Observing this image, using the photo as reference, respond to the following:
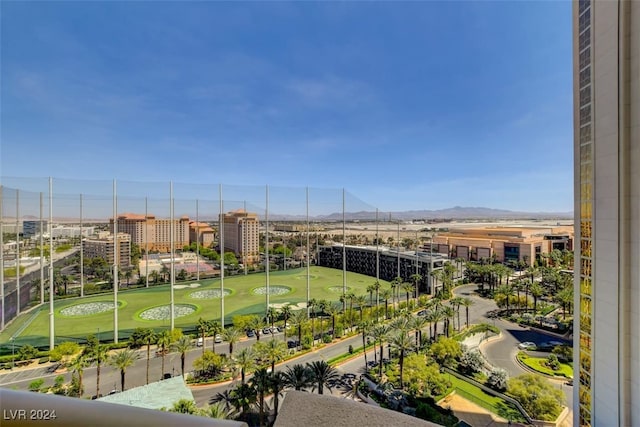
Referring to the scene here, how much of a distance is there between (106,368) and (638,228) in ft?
34.7

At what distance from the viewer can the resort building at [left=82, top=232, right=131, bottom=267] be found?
9.45 m

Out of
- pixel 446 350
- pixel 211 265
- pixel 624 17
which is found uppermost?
pixel 624 17

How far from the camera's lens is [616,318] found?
2365 mm

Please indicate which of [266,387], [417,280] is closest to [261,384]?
[266,387]

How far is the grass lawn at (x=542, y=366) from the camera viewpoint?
700 centimetres

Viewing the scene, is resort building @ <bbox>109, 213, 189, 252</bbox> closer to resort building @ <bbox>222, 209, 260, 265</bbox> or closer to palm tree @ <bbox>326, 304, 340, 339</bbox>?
resort building @ <bbox>222, 209, 260, 265</bbox>

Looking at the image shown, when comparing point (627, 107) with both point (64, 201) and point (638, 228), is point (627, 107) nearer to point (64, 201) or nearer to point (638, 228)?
point (638, 228)

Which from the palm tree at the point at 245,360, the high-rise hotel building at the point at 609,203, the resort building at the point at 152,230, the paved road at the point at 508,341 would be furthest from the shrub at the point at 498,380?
the resort building at the point at 152,230

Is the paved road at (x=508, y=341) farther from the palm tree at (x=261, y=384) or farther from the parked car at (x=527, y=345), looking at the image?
the palm tree at (x=261, y=384)

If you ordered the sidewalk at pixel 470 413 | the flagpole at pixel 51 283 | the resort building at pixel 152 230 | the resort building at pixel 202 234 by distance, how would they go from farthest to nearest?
the resort building at pixel 202 234 → the resort building at pixel 152 230 → the flagpole at pixel 51 283 → the sidewalk at pixel 470 413

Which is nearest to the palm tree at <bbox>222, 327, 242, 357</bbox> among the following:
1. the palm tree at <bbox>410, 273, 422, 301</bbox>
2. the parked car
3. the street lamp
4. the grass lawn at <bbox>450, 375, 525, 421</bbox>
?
the street lamp

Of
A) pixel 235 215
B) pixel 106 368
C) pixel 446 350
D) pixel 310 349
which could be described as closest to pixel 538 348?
pixel 446 350

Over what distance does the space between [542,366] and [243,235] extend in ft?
37.2

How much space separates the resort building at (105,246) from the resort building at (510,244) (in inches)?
824
